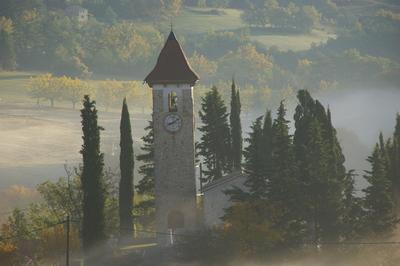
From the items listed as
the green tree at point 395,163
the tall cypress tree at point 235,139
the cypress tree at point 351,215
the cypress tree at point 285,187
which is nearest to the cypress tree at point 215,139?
the tall cypress tree at point 235,139

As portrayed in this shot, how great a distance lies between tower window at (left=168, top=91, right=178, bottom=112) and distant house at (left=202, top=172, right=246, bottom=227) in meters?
5.73

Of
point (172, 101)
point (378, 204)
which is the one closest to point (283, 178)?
point (378, 204)

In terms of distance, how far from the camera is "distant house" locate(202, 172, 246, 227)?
57.8 metres

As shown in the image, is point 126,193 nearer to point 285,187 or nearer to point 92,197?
point 92,197

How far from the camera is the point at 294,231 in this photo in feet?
178

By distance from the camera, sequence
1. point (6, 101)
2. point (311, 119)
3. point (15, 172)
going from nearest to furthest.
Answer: point (311, 119)
point (15, 172)
point (6, 101)

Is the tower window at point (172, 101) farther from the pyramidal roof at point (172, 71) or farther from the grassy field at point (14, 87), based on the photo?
the grassy field at point (14, 87)

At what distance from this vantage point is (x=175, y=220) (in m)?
57.2

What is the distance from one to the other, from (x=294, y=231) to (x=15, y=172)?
94.0 m

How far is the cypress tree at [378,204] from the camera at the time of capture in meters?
58.4

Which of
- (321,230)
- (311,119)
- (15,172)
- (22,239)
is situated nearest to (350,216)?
(321,230)

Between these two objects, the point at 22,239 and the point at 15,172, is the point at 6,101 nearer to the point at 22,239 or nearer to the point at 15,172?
the point at 15,172

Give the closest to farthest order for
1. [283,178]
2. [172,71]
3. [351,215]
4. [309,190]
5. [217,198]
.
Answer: [283,178], [309,190], [172,71], [217,198], [351,215]

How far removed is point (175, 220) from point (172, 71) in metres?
9.68
